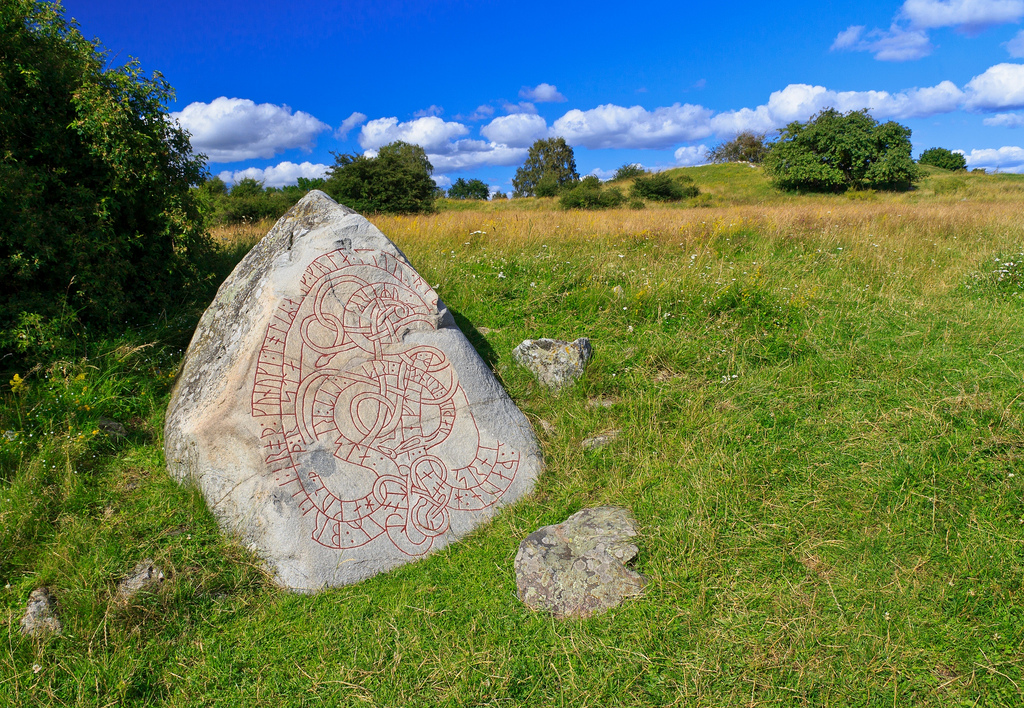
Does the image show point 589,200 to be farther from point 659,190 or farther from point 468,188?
point 468,188

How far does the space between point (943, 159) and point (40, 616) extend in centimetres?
5215

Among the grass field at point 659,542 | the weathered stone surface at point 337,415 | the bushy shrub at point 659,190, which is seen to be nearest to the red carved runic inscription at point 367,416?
the weathered stone surface at point 337,415

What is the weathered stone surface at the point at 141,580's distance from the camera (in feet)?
10.6

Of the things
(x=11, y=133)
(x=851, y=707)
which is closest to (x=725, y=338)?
(x=851, y=707)

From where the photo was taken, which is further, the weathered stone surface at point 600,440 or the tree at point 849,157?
the tree at point 849,157

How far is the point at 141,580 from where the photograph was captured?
3.29 meters

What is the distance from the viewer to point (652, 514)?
3.65 metres

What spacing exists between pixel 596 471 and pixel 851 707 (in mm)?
2029

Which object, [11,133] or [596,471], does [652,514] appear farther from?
[11,133]

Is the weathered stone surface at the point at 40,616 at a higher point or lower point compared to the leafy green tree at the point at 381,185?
lower

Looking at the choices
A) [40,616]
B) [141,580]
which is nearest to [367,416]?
[141,580]

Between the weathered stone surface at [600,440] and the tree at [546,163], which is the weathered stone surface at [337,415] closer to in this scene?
the weathered stone surface at [600,440]

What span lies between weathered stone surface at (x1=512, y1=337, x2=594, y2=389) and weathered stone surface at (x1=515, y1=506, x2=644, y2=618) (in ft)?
5.25

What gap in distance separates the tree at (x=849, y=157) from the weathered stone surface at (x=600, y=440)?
28.7m
